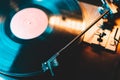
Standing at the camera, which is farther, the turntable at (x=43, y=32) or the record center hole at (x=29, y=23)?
the record center hole at (x=29, y=23)

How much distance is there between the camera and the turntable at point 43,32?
813 millimetres

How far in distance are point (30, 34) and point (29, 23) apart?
66 mm

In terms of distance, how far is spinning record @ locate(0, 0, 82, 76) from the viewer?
0.82 metres

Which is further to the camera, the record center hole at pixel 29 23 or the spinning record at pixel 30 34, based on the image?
the record center hole at pixel 29 23

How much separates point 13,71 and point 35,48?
0.11 metres

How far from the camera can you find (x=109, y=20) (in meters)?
0.95

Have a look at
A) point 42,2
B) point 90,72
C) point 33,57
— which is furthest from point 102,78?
point 42,2

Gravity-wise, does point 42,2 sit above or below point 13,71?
above

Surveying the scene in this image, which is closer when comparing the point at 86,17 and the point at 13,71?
the point at 13,71

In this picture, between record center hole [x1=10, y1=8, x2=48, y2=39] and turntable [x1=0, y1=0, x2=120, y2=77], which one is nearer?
turntable [x1=0, y1=0, x2=120, y2=77]

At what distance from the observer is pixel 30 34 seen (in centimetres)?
94

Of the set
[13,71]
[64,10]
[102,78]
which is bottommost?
[102,78]

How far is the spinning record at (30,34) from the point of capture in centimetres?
82

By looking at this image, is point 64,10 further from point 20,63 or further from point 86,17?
point 20,63
